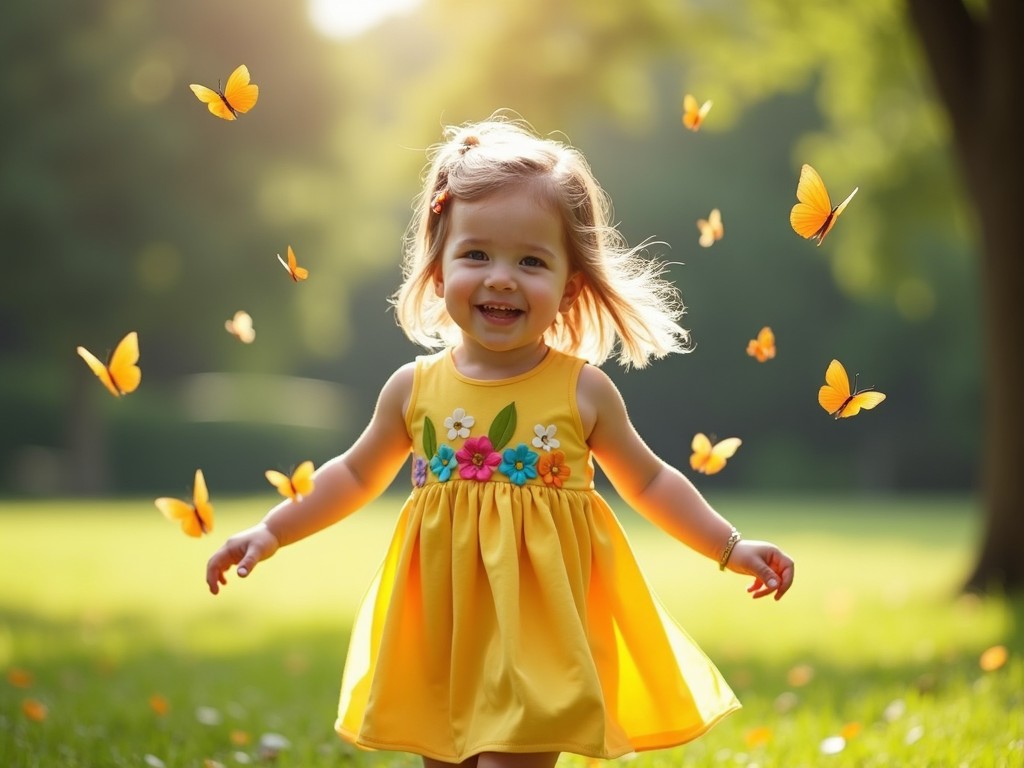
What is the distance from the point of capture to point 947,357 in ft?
103

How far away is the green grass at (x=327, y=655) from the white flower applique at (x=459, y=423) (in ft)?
4.49

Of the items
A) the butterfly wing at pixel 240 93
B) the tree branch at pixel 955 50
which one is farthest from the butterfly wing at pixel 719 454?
the tree branch at pixel 955 50

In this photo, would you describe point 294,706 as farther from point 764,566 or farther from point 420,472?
point 764,566

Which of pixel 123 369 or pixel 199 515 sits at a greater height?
pixel 123 369

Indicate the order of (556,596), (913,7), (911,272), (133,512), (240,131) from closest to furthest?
(556,596), (913,7), (911,272), (133,512), (240,131)

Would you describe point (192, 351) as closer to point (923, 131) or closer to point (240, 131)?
point (240, 131)

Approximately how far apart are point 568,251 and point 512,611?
0.92 m

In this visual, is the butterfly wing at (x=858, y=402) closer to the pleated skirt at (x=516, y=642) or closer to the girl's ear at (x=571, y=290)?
the pleated skirt at (x=516, y=642)

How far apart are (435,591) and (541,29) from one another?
30.0 feet

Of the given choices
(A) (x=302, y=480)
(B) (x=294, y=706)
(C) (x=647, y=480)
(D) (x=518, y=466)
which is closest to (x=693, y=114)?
(C) (x=647, y=480)

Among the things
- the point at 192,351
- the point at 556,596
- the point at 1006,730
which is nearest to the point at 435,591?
the point at 556,596

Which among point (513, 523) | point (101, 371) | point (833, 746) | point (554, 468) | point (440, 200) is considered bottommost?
point (833, 746)

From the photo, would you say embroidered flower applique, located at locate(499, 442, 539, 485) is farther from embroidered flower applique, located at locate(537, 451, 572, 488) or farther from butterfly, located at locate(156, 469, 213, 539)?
butterfly, located at locate(156, 469, 213, 539)

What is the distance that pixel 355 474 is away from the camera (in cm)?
329
